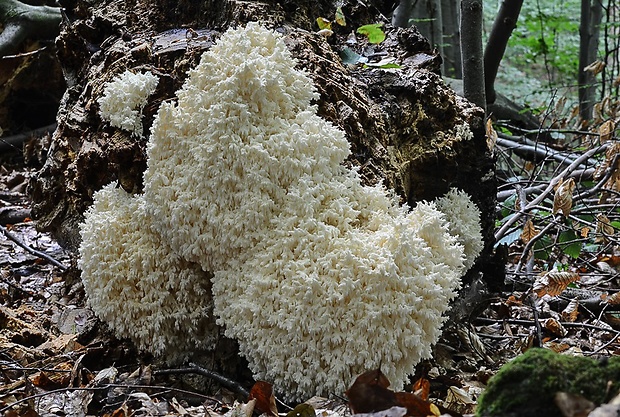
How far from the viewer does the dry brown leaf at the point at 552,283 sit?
394 centimetres

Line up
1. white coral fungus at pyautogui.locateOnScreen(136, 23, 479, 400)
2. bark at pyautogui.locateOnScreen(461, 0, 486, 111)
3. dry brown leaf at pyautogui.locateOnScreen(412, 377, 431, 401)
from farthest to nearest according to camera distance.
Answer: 1. bark at pyautogui.locateOnScreen(461, 0, 486, 111)
2. white coral fungus at pyautogui.locateOnScreen(136, 23, 479, 400)
3. dry brown leaf at pyautogui.locateOnScreen(412, 377, 431, 401)

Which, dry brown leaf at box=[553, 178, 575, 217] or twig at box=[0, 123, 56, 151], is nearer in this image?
dry brown leaf at box=[553, 178, 575, 217]

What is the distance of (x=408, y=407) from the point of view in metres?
2.33

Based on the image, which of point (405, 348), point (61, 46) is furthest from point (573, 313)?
point (61, 46)

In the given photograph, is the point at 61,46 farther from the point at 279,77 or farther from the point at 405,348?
the point at 405,348

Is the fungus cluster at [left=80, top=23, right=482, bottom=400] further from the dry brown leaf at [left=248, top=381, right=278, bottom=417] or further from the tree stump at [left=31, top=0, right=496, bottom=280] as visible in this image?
the tree stump at [left=31, top=0, right=496, bottom=280]

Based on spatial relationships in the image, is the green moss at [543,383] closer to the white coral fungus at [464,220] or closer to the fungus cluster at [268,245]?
the fungus cluster at [268,245]

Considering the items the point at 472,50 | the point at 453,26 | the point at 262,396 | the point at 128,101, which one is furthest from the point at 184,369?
the point at 453,26

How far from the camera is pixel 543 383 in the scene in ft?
6.00

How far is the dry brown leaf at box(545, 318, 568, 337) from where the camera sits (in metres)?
4.44

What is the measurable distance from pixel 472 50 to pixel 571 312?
102 inches

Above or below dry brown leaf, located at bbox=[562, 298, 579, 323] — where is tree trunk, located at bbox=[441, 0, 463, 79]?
above

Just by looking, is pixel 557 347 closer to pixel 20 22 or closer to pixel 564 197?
pixel 564 197

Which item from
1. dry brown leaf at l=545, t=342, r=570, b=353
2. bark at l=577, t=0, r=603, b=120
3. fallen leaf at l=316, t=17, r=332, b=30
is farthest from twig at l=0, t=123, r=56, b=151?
bark at l=577, t=0, r=603, b=120
